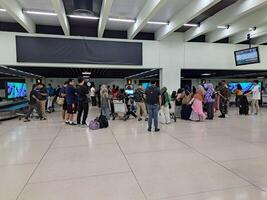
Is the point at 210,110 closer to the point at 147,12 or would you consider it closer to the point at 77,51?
the point at 147,12

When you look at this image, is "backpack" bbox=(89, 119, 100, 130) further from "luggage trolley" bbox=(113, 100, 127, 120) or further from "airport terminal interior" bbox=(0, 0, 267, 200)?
"luggage trolley" bbox=(113, 100, 127, 120)

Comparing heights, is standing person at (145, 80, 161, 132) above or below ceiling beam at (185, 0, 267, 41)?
below

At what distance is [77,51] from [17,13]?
10.5 feet

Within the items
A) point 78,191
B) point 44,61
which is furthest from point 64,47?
point 78,191

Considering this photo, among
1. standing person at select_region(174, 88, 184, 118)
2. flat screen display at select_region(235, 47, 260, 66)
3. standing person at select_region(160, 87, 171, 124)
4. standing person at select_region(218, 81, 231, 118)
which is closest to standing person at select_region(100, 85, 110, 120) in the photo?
standing person at select_region(160, 87, 171, 124)

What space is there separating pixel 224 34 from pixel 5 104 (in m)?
11.0

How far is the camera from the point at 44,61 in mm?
9438

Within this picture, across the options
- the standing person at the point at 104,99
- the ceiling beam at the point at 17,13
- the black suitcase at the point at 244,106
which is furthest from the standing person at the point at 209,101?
the ceiling beam at the point at 17,13

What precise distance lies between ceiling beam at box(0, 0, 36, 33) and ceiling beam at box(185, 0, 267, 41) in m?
7.34

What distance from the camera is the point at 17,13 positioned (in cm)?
687

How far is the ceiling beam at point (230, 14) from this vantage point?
6496 millimetres

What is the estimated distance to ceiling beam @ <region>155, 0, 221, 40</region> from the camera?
6295mm

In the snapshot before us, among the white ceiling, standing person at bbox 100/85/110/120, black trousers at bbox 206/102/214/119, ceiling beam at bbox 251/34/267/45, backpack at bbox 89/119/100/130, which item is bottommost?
backpack at bbox 89/119/100/130

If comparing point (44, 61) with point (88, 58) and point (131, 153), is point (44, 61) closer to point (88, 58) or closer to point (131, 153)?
point (88, 58)
